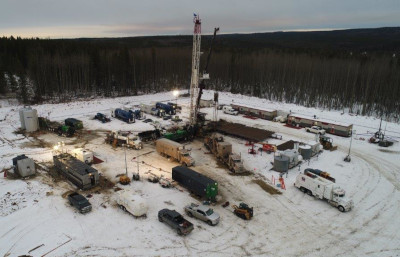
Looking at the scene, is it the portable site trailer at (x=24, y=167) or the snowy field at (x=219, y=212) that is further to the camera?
the portable site trailer at (x=24, y=167)

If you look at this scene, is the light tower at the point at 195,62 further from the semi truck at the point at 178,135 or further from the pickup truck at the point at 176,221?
the pickup truck at the point at 176,221

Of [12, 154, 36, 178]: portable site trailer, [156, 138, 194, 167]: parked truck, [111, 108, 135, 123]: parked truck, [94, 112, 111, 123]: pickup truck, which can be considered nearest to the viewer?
[12, 154, 36, 178]: portable site trailer

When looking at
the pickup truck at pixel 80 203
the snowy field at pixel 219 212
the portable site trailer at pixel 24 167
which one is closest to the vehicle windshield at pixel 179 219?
the snowy field at pixel 219 212

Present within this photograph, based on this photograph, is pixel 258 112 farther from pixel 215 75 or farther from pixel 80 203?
pixel 80 203

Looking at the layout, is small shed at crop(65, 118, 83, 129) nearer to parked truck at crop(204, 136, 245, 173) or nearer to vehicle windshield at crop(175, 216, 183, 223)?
parked truck at crop(204, 136, 245, 173)

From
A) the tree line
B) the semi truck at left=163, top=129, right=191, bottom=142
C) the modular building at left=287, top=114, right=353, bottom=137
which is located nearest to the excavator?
the semi truck at left=163, top=129, right=191, bottom=142

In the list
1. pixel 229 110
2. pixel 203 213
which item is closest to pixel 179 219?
pixel 203 213
